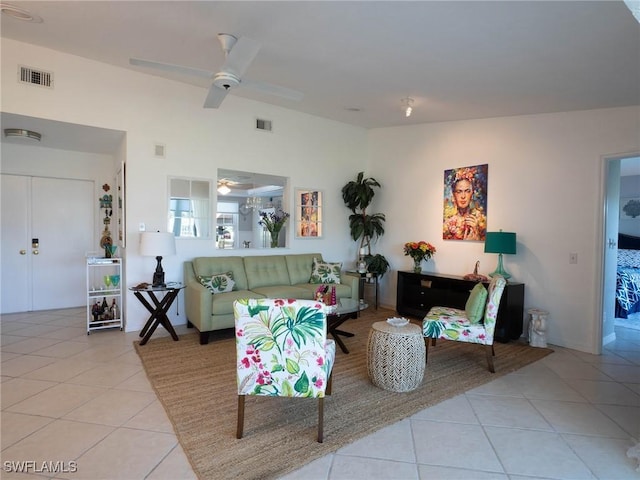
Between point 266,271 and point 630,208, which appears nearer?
point 266,271

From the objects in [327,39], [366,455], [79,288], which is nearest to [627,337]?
[366,455]

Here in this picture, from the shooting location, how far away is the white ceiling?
2664mm

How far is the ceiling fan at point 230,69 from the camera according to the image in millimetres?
2756

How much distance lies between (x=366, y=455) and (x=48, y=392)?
2578 mm

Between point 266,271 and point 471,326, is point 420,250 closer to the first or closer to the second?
point 471,326

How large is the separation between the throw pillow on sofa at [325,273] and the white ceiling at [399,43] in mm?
2607

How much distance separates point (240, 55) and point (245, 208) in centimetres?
547

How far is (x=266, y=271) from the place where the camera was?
5.21 m

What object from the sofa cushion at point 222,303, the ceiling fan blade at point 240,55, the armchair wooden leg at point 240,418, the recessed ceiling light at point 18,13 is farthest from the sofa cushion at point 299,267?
the recessed ceiling light at point 18,13

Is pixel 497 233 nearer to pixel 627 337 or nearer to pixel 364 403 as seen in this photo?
pixel 627 337

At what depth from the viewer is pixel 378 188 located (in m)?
6.39

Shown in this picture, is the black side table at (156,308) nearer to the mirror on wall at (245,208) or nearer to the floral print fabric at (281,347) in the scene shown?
the mirror on wall at (245,208)

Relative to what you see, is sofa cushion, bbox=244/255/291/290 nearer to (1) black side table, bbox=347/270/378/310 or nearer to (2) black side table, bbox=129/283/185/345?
(2) black side table, bbox=129/283/185/345

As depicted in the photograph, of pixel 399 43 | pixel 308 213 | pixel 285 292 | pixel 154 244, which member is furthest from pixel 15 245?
pixel 399 43
